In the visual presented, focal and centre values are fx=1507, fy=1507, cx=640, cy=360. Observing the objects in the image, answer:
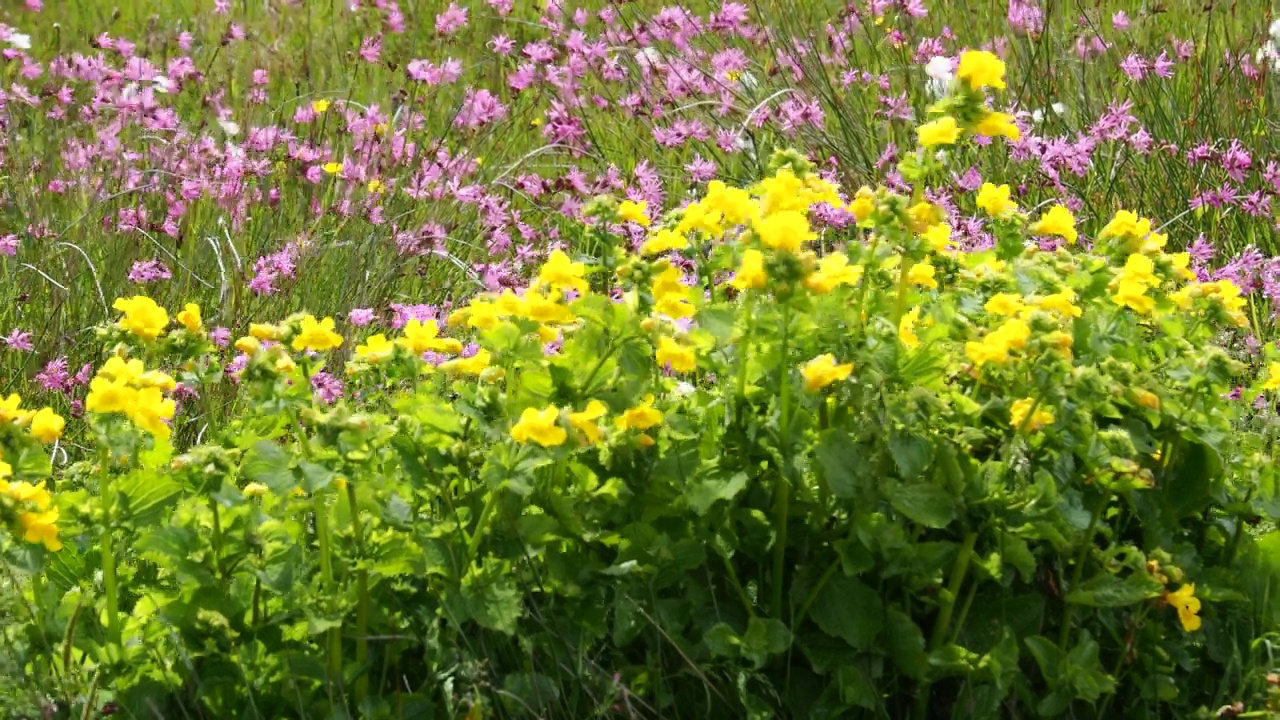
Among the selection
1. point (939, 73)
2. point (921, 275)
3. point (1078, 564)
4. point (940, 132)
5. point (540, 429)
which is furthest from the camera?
point (939, 73)

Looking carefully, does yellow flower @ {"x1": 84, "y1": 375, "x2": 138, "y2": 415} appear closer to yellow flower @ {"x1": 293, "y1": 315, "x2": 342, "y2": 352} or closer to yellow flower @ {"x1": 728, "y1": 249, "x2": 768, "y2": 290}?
yellow flower @ {"x1": 293, "y1": 315, "x2": 342, "y2": 352}

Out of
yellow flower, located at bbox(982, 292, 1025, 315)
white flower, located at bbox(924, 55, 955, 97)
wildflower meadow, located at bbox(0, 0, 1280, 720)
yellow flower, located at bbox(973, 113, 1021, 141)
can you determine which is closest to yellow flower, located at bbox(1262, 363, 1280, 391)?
Result: wildflower meadow, located at bbox(0, 0, 1280, 720)

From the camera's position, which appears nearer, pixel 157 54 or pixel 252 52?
pixel 252 52

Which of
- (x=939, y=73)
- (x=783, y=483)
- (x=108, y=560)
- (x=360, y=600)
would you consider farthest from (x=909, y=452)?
(x=939, y=73)

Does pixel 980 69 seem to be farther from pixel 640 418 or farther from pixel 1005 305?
pixel 640 418

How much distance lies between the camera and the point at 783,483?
5.80 ft

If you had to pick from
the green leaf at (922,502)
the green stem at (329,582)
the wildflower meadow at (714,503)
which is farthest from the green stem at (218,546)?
the green leaf at (922,502)

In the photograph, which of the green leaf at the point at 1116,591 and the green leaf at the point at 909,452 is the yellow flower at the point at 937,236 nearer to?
the green leaf at the point at 909,452

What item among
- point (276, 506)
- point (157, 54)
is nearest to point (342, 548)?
point (276, 506)

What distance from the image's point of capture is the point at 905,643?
1.79 m

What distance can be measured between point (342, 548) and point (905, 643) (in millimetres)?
667

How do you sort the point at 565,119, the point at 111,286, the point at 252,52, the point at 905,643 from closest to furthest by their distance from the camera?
the point at 905,643 < the point at 111,286 < the point at 565,119 < the point at 252,52

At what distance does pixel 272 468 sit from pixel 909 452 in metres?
0.70

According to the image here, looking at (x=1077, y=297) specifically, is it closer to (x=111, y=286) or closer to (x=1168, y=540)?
(x=1168, y=540)
